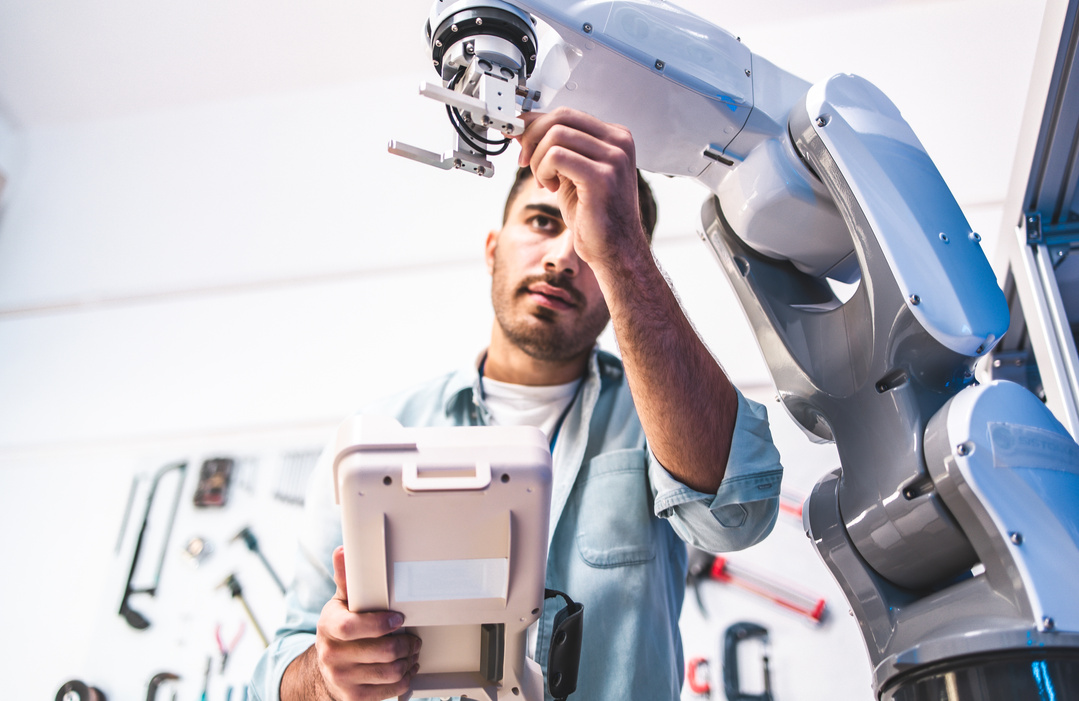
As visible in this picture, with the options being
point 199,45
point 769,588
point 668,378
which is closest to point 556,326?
point 668,378

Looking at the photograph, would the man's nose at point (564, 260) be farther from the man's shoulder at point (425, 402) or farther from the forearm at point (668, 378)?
the forearm at point (668, 378)

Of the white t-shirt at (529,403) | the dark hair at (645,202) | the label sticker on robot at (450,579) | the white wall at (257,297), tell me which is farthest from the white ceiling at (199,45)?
the label sticker on robot at (450,579)

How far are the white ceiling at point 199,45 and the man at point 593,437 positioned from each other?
4.15 feet

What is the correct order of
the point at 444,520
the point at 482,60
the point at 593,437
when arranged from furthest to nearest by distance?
the point at 593,437, the point at 482,60, the point at 444,520

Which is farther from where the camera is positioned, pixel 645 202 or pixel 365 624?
pixel 645 202

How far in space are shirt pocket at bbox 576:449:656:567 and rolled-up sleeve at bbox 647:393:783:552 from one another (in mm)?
A: 129

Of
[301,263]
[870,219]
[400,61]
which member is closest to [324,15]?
[400,61]

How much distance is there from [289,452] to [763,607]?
4.09 ft

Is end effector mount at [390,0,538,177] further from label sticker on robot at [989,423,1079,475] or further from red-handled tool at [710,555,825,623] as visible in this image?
red-handled tool at [710,555,825,623]

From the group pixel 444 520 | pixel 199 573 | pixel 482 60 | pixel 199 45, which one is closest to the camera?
pixel 444 520

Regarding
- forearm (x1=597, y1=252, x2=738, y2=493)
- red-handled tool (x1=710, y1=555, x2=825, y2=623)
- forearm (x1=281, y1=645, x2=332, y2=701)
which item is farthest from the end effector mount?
red-handled tool (x1=710, y1=555, x2=825, y2=623)

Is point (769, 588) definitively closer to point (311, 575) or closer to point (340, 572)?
point (311, 575)

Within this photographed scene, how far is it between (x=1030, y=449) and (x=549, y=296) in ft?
2.61

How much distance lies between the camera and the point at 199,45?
2.47 metres
